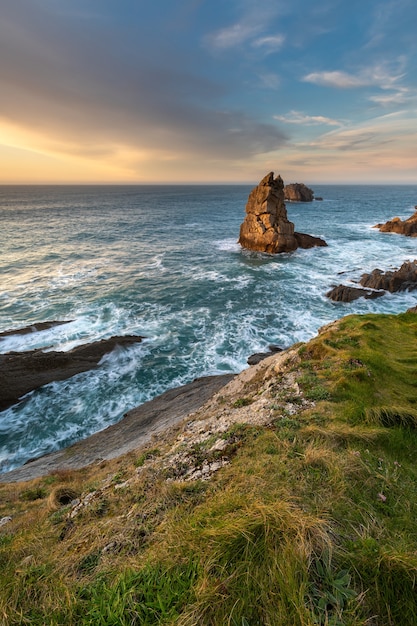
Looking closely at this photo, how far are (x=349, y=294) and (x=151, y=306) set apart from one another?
19.9 meters

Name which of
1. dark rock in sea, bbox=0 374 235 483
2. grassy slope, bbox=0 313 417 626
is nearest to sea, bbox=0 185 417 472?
dark rock in sea, bbox=0 374 235 483

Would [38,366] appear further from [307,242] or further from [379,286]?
[307,242]

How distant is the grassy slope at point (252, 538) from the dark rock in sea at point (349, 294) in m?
22.7

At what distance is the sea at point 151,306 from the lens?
611 inches

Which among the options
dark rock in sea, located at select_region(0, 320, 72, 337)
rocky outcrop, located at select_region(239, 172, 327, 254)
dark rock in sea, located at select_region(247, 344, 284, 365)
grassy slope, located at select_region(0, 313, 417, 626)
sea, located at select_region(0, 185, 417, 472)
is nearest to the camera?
grassy slope, located at select_region(0, 313, 417, 626)

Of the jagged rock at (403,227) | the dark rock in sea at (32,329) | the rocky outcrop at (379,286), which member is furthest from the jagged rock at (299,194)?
the dark rock in sea at (32,329)

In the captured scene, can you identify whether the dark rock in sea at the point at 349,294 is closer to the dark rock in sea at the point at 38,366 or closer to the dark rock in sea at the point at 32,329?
the dark rock in sea at the point at 38,366

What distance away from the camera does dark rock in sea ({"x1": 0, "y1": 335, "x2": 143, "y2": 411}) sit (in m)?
16.1

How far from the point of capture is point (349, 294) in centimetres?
2836

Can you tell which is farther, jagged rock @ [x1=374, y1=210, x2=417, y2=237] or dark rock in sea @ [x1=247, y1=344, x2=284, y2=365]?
jagged rock @ [x1=374, y1=210, x2=417, y2=237]

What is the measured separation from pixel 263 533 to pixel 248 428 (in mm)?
3913

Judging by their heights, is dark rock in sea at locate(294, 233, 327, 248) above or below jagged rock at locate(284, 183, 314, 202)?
below

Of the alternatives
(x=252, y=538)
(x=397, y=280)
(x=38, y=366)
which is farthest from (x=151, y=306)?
(x=397, y=280)

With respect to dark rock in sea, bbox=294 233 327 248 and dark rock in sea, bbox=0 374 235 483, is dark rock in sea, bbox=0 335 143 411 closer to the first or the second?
dark rock in sea, bbox=0 374 235 483
